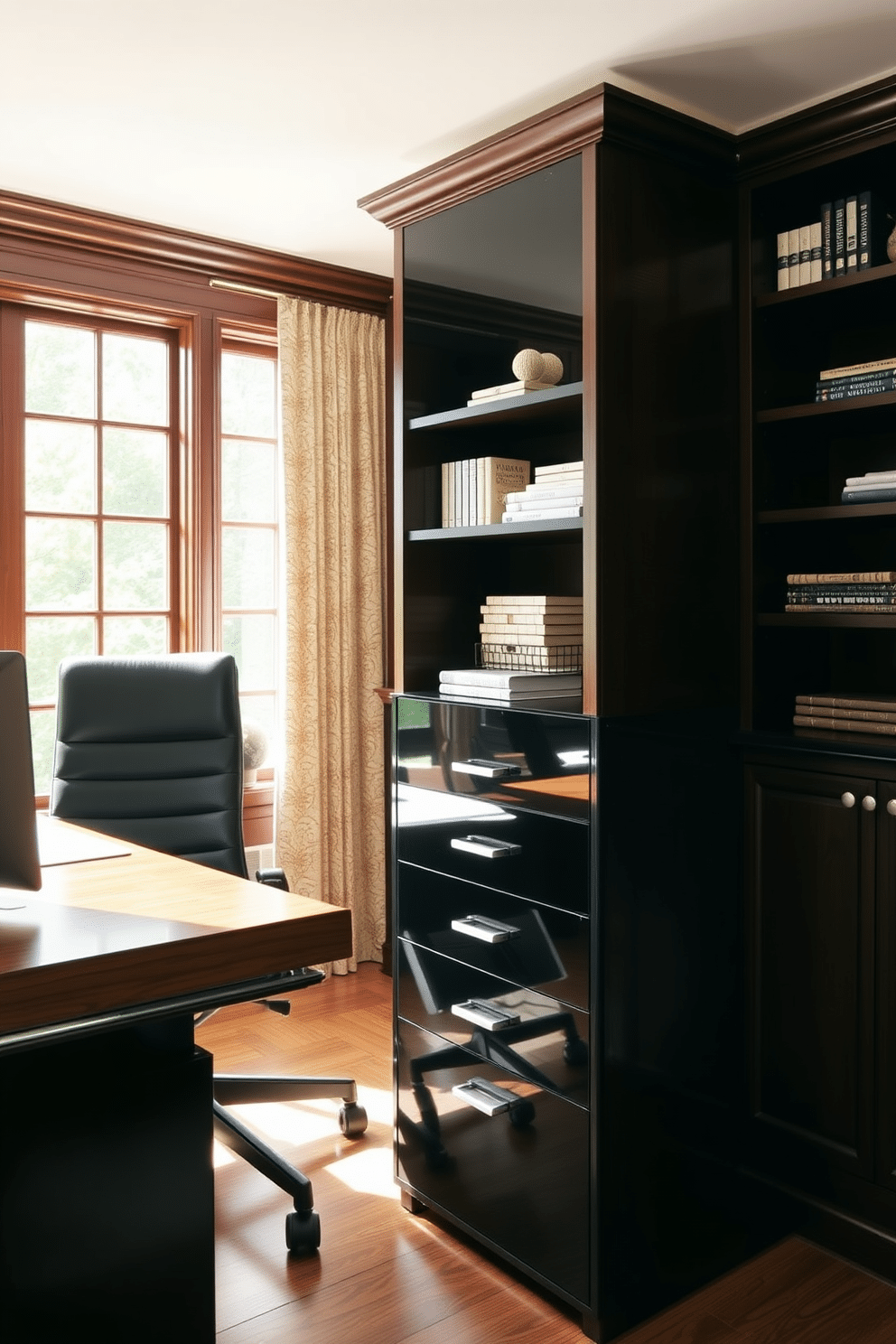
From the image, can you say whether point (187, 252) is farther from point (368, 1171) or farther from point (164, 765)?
point (368, 1171)

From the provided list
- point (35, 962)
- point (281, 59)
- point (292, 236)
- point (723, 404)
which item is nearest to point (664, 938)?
point (723, 404)

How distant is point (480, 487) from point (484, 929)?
986mm

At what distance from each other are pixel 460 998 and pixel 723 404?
1.38m

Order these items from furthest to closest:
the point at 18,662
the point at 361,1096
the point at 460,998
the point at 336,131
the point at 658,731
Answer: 1. the point at 361,1096
2. the point at 336,131
3. the point at 460,998
4. the point at 658,731
5. the point at 18,662

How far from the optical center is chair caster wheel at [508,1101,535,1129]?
224 cm

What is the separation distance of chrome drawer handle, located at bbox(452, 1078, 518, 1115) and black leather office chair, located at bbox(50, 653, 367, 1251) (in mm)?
553

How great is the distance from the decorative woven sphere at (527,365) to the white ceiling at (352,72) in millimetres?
554

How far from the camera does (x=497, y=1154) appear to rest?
7.55 ft

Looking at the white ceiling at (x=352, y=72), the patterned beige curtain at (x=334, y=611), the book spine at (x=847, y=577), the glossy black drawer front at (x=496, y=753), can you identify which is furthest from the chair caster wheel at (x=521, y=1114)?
the white ceiling at (x=352, y=72)

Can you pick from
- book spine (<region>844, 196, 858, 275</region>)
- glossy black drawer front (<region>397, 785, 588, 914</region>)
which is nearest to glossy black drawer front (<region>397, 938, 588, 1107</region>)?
glossy black drawer front (<region>397, 785, 588, 914</region>)

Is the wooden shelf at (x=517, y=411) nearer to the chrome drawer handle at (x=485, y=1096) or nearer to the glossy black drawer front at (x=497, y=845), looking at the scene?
the glossy black drawer front at (x=497, y=845)

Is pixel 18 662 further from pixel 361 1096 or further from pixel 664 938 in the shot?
pixel 361 1096

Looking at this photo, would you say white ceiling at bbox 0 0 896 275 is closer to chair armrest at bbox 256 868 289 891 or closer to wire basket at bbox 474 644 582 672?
wire basket at bbox 474 644 582 672

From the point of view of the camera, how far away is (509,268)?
2.55 meters
